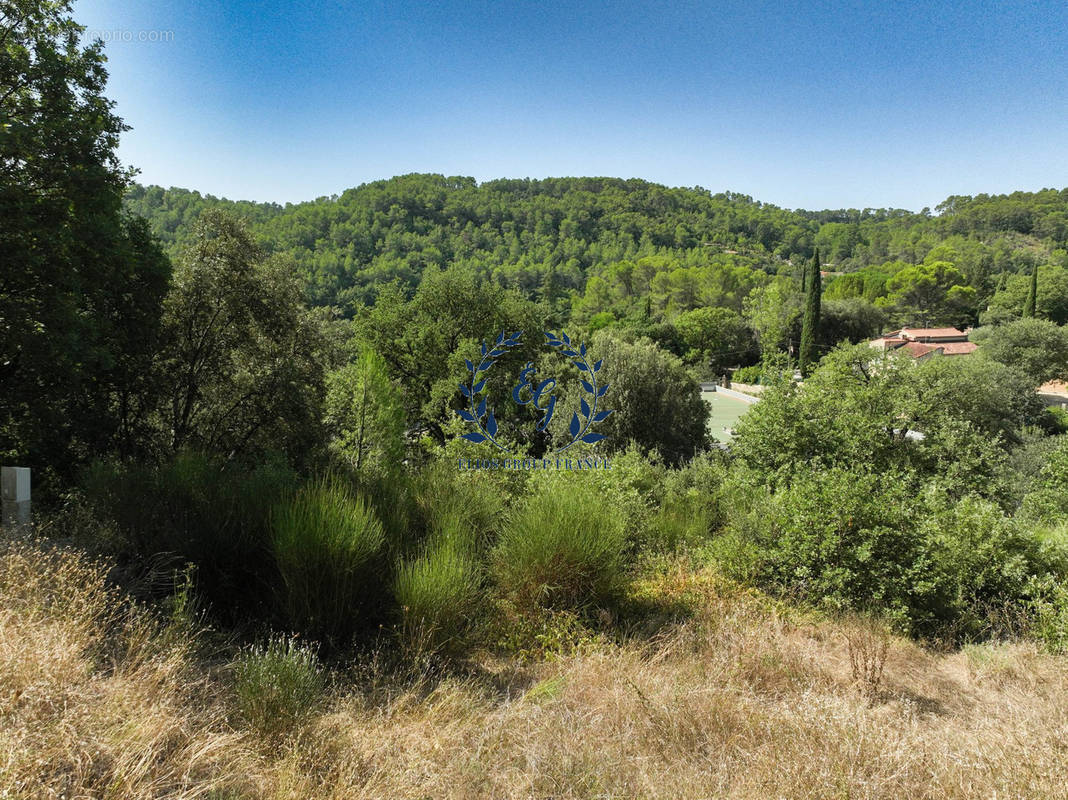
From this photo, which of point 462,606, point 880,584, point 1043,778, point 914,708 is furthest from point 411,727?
point 880,584

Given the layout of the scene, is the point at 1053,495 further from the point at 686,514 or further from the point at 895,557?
the point at 686,514

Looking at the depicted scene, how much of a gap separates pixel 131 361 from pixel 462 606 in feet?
27.6

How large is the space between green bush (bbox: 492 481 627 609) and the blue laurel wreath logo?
28.2 feet

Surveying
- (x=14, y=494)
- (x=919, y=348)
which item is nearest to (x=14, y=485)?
(x=14, y=494)

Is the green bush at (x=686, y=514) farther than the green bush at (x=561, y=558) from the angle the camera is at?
Yes

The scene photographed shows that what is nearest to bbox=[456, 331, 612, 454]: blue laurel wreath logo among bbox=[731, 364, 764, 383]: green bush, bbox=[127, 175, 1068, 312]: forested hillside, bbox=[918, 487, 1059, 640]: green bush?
bbox=[918, 487, 1059, 640]: green bush

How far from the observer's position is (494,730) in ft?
8.63

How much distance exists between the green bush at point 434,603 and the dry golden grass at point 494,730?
32 centimetres

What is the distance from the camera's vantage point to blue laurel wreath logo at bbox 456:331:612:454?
1511 centimetres

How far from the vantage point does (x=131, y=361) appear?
29.1 ft

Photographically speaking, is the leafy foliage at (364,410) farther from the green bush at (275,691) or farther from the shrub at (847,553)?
the green bush at (275,691)

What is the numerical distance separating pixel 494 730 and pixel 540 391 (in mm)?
15564

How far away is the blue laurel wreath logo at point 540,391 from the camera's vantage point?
15.1m

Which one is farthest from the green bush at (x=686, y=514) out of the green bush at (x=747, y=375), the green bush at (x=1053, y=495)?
the green bush at (x=747, y=375)
